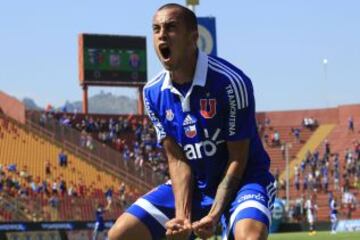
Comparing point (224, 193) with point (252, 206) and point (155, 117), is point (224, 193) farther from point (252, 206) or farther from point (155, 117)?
point (155, 117)

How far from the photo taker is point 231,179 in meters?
→ 7.47

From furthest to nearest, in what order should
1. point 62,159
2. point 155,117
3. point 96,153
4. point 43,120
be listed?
point 43,120, point 96,153, point 62,159, point 155,117

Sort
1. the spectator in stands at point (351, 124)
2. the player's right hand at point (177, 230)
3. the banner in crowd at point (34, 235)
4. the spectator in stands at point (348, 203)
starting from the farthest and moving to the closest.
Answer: the spectator in stands at point (351, 124), the spectator in stands at point (348, 203), the banner in crowd at point (34, 235), the player's right hand at point (177, 230)

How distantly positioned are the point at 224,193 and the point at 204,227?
0.38 metres

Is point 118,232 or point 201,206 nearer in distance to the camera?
Result: point 118,232

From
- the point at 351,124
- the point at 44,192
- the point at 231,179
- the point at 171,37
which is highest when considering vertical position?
the point at 171,37

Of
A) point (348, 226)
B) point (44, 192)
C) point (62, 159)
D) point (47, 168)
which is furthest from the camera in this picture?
point (62, 159)

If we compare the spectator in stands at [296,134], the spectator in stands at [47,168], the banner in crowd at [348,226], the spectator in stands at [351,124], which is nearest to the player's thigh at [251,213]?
the banner in crowd at [348,226]

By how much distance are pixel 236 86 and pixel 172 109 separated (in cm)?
56

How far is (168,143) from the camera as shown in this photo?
781cm

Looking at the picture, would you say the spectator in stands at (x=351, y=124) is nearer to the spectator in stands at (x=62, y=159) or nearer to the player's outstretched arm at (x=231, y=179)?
the spectator in stands at (x=62, y=159)

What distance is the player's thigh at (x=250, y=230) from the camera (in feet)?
22.9

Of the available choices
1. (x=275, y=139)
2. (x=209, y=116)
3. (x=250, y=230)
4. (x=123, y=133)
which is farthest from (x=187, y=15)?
(x=275, y=139)

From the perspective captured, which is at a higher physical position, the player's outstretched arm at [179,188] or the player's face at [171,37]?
the player's face at [171,37]
